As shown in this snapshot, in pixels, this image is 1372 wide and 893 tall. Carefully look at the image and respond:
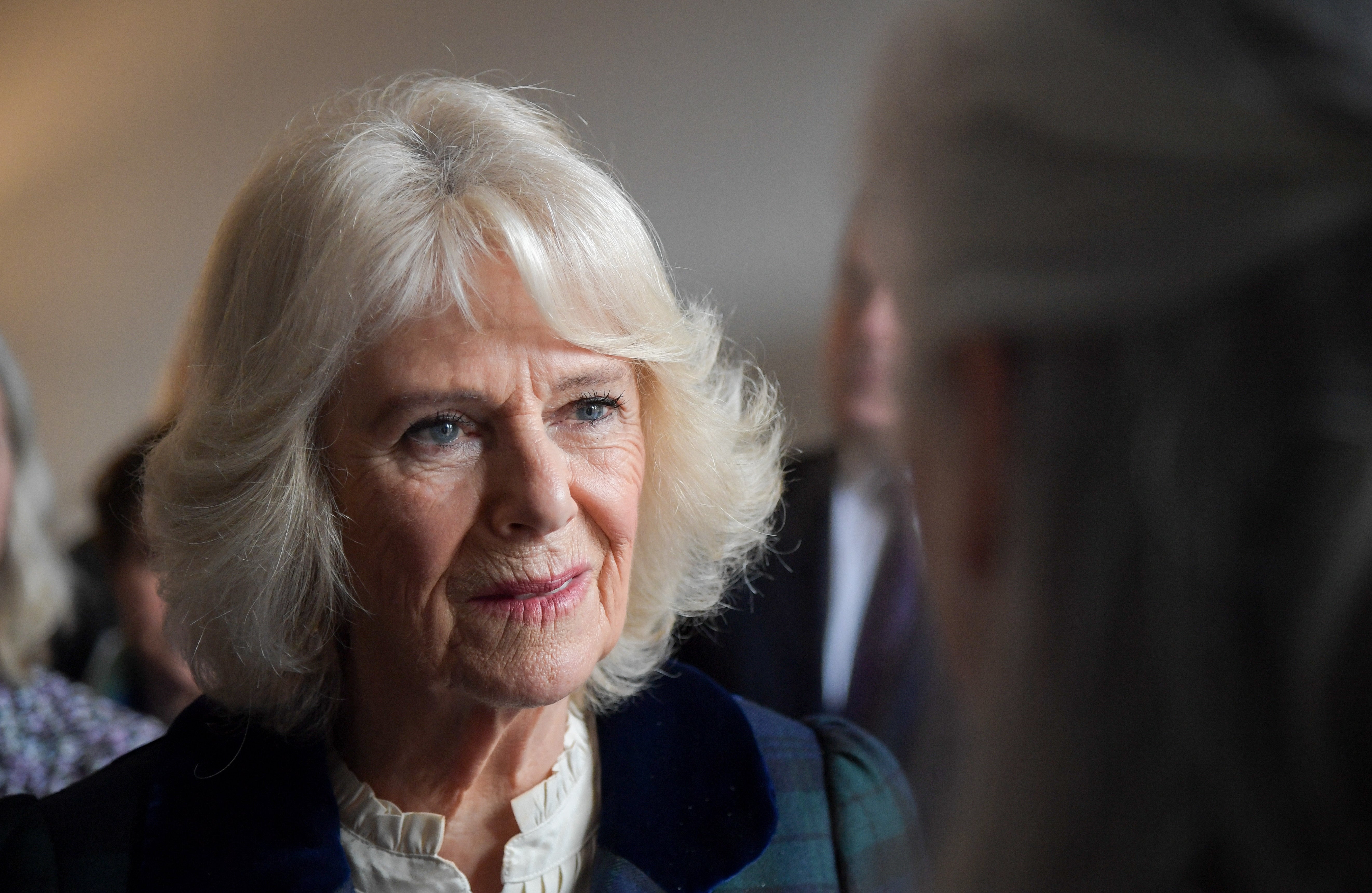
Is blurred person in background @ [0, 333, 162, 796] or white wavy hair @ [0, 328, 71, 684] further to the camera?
white wavy hair @ [0, 328, 71, 684]

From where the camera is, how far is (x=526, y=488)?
1038mm

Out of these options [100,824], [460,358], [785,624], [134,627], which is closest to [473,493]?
[460,358]

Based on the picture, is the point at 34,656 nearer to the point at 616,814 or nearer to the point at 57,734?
the point at 57,734

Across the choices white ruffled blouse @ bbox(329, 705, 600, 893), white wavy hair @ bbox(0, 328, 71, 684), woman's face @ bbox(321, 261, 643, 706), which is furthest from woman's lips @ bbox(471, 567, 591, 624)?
white wavy hair @ bbox(0, 328, 71, 684)

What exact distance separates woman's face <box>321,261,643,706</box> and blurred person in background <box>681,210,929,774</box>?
63 centimetres

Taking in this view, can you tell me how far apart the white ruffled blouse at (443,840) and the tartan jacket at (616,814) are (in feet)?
0.12

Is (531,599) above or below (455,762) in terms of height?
above

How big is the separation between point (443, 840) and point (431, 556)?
322 millimetres

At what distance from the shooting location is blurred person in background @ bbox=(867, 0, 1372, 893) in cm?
31

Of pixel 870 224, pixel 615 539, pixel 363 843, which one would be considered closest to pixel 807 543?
pixel 615 539

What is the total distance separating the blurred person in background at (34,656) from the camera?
1640 mm

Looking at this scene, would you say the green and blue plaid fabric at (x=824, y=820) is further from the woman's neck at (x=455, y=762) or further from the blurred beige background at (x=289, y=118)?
the blurred beige background at (x=289, y=118)

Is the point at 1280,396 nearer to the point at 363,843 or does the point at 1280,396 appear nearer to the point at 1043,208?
the point at 1043,208

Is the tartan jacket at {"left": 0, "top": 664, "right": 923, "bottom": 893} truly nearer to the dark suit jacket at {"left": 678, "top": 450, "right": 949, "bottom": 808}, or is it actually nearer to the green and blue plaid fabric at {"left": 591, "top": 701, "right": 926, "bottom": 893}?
the green and blue plaid fabric at {"left": 591, "top": 701, "right": 926, "bottom": 893}
